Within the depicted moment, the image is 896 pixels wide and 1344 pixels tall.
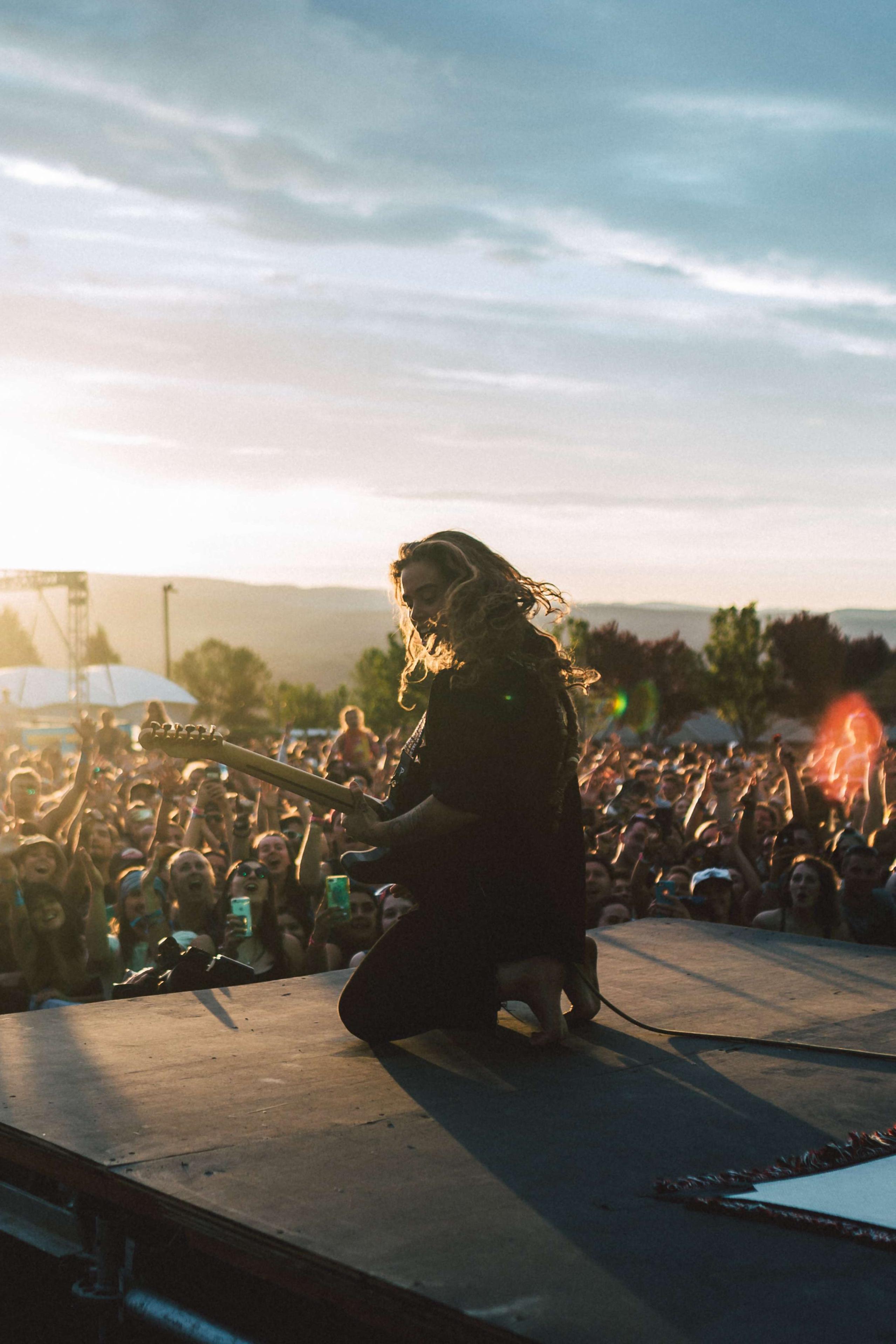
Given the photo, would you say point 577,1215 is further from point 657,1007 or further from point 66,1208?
point 657,1007

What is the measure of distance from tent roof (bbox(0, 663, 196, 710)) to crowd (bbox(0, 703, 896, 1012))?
52870 mm

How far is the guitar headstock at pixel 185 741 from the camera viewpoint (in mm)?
3791

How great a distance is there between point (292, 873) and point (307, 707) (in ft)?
266

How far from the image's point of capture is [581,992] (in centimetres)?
386

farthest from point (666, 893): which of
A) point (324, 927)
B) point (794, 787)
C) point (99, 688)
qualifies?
point (99, 688)

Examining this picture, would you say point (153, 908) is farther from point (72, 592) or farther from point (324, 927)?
point (72, 592)

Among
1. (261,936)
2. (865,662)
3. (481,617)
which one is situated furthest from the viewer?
(865,662)

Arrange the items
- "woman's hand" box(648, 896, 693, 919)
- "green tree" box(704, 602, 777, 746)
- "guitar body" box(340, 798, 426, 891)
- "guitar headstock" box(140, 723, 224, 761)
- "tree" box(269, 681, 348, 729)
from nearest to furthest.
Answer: "guitar body" box(340, 798, 426, 891) < "guitar headstock" box(140, 723, 224, 761) < "woman's hand" box(648, 896, 693, 919) < "green tree" box(704, 602, 777, 746) < "tree" box(269, 681, 348, 729)

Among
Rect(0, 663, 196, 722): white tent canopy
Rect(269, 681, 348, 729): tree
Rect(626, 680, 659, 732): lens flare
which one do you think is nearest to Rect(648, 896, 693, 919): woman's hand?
Rect(0, 663, 196, 722): white tent canopy

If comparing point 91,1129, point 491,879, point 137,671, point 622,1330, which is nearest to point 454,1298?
point 622,1330

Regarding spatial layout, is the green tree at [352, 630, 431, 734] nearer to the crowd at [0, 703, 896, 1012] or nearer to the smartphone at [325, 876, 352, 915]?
the crowd at [0, 703, 896, 1012]

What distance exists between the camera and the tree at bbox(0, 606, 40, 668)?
139 metres

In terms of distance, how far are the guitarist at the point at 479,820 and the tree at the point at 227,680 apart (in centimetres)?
8842

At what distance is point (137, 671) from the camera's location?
73188 millimetres
